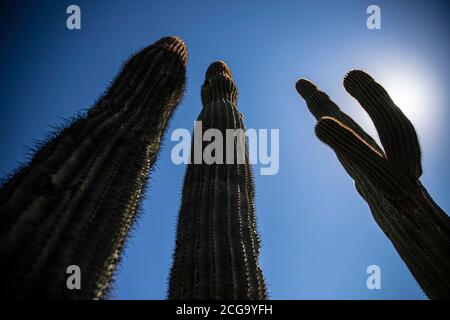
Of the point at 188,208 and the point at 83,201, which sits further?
the point at 188,208

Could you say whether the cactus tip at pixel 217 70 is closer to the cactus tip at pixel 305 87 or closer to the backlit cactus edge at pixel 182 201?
the backlit cactus edge at pixel 182 201

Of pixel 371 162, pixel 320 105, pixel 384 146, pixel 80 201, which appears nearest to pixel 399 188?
pixel 371 162

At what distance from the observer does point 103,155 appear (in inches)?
131

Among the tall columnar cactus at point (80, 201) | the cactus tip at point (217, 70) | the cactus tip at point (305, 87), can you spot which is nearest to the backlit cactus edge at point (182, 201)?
the tall columnar cactus at point (80, 201)

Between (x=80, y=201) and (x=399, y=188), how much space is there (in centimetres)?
449

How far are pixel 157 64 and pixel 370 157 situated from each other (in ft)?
11.5

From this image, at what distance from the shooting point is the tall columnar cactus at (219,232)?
3.55m

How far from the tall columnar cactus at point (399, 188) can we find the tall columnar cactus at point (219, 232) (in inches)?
63.6
